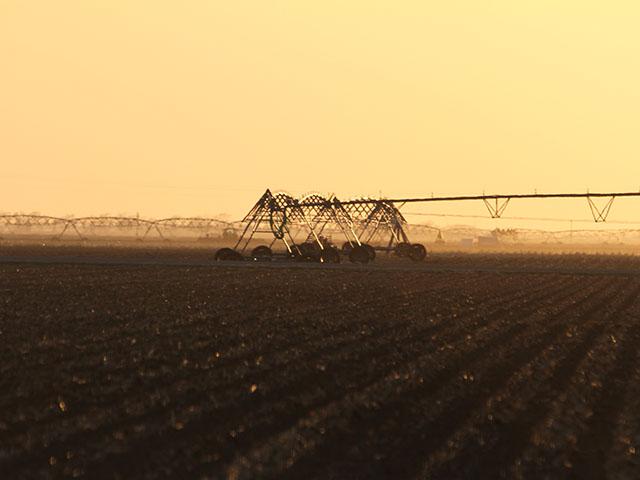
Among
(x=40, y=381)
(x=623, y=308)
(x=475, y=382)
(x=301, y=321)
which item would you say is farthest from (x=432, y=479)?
(x=623, y=308)

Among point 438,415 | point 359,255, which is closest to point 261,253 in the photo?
point 359,255

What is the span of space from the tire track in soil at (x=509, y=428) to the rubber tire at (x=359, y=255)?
42.1 metres

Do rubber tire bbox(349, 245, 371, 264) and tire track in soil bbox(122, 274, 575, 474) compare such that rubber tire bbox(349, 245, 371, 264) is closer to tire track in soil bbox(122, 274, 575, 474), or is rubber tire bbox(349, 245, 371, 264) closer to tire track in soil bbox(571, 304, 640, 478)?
tire track in soil bbox(571, 304, 640, 478)

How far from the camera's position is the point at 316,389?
496 inches

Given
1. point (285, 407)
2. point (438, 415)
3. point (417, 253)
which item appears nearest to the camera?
point (438, 415)

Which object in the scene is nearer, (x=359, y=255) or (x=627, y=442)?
(x=627, y=442)

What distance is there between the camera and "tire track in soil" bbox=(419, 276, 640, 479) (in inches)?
337

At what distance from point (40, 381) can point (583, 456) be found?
8.31 meters

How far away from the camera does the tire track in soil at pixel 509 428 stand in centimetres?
857

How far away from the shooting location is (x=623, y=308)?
86.1 ft

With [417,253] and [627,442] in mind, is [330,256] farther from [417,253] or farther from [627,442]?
[627,442]

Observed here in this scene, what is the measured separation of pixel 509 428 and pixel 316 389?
10.7 ft

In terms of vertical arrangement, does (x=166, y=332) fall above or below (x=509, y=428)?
above

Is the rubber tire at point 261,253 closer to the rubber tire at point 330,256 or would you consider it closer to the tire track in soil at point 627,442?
the rubber tire at point 330,256
